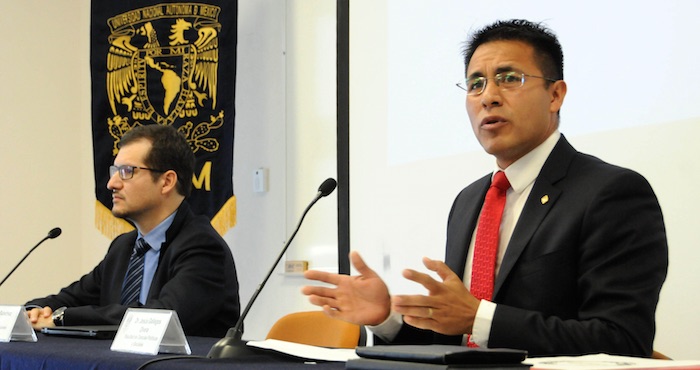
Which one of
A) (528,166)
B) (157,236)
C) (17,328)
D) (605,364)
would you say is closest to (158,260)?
(157,236)

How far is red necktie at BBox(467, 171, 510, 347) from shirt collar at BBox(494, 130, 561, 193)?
1.2 inches

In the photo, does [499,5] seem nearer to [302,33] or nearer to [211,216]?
[302,33]

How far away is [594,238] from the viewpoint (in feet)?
5.92

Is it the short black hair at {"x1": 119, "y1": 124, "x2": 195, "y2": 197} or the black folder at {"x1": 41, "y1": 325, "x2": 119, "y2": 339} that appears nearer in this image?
the black folder at {"x1": 41, "y1": 325, "x2": 119, "y2": 339}

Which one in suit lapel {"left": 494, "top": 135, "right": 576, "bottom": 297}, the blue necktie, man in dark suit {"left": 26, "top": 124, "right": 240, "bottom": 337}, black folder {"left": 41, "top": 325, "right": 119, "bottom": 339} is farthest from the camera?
the blue necktie

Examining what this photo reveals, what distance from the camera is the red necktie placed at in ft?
6.54

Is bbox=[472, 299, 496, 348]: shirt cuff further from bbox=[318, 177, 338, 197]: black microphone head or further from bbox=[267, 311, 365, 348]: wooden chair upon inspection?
bbox=[267, 311, 365, 348]: wooden chair

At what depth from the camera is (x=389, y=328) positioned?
1.96 m

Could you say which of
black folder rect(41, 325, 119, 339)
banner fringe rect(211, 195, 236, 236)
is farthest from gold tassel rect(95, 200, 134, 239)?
black folder rect(41, 325, 119, 339)

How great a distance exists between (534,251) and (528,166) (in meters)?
0.24

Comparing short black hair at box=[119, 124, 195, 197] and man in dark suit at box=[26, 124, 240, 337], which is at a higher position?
short black hair at box=[119, 124, 195, 197]

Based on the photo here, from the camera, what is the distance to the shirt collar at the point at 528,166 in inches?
80.4

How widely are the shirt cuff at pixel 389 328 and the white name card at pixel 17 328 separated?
882 millimetres

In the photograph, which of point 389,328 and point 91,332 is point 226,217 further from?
point 389,328
